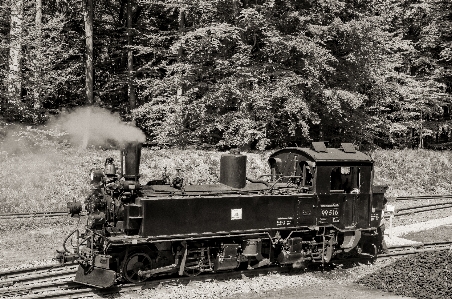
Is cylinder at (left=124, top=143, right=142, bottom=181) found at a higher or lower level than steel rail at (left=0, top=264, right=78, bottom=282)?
higher

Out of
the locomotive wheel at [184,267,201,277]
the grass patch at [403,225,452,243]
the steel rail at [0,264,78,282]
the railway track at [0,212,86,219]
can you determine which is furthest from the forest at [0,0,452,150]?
the locomotive wheel at [184,267,201,277]

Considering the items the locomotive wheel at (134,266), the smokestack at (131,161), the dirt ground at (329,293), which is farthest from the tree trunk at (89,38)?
the dirt ground at (329,293)

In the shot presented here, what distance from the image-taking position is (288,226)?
38.8 feet

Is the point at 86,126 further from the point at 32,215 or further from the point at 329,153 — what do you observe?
the point at 329,153

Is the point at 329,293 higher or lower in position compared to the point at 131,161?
lower

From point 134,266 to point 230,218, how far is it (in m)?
2.35

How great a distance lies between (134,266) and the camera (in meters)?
10.4

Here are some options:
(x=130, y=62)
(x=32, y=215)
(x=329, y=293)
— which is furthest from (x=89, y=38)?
(x=329, y=293)

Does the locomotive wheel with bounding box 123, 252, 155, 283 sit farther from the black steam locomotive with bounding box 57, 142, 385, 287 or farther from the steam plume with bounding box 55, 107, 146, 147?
the steam plume with bounding box 55, 107, 146, 147

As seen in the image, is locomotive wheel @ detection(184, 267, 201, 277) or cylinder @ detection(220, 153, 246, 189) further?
cylinder @ detection(220, 153, 246, 189)

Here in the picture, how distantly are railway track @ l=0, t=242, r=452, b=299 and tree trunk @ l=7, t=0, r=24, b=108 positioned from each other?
425 inches

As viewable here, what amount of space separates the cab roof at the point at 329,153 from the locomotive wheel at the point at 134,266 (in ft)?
15.0

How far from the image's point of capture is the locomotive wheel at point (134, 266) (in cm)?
1038

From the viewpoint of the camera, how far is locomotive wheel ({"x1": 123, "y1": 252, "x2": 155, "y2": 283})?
10375mm
